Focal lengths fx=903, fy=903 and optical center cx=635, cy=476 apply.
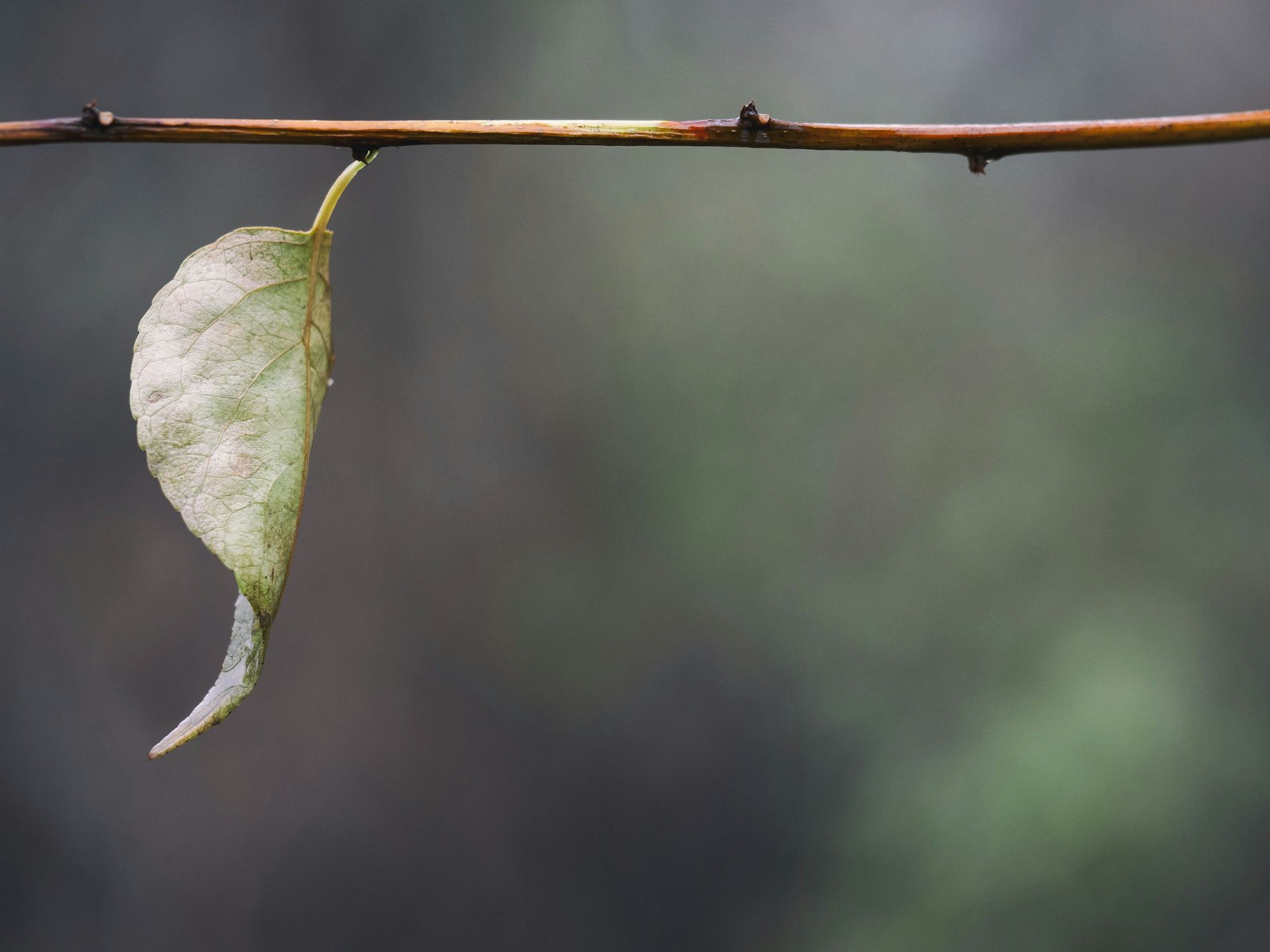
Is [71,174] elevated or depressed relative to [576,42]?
depressed

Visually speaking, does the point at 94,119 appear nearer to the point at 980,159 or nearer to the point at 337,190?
the point at 337,190

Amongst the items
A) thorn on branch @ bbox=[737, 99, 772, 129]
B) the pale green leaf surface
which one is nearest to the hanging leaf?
the pale green leaf surface

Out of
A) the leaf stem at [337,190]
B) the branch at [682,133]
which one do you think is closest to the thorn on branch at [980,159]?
the branch at [682,133]

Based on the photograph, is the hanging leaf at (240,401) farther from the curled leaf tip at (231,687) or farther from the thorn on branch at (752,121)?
the thorn on branch at (752,121)

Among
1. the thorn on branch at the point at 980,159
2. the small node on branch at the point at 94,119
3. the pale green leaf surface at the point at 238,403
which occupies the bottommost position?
the pale green leaf surface at the point at 238,403

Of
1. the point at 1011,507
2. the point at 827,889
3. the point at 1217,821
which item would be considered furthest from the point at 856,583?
the point at 1217,821

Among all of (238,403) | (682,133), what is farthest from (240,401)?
(682,133)

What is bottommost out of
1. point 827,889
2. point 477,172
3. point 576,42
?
point 827,889

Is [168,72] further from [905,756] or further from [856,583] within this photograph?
[905,756]
